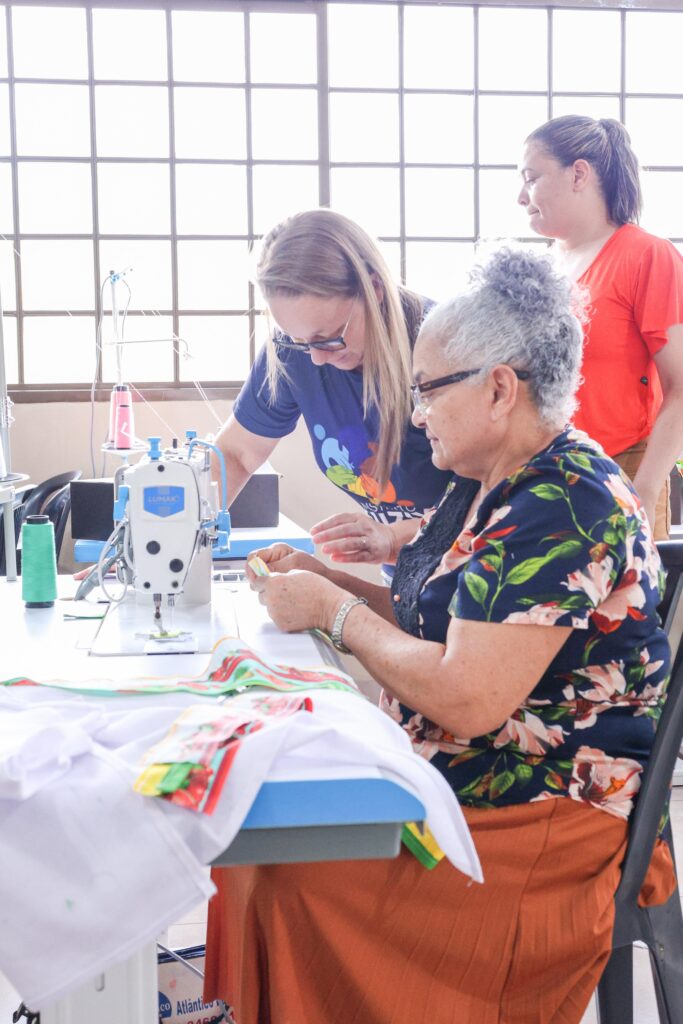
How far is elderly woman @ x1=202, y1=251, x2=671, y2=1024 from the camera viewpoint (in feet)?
4.05

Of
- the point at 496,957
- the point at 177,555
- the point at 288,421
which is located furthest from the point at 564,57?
the point at 496,957

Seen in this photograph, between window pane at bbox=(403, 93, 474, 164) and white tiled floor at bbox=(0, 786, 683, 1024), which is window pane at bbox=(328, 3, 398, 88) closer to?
window pane at bbox=(403, 93, 474, 164)

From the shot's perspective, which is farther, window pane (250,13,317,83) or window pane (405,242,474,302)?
window pane (405,242,474,302)

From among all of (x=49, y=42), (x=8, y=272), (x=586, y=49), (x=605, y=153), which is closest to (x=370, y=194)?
(x=586, y=49)

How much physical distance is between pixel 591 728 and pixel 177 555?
656 millimetres

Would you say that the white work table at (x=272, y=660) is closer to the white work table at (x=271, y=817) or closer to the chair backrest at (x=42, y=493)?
the white work table at (x=271, y=817)

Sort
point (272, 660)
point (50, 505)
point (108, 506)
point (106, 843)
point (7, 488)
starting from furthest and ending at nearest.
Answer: point (50, 505) → point (108, 506) → point (7, 488) → point (272, 660) → point (106, 843)

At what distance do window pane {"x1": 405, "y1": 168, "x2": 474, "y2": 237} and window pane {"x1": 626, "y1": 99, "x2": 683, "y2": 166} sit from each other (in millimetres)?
783

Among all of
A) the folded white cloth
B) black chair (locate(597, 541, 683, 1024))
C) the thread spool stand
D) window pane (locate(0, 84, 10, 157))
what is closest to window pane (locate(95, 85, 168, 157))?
window pane (locate(0, 84, 10, 157))

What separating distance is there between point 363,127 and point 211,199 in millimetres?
734

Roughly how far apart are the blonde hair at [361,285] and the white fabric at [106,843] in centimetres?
109

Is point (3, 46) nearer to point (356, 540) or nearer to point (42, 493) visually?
point (42, 493)

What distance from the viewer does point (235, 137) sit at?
176 inches

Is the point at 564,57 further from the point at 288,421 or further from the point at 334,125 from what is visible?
the point at 288,421
